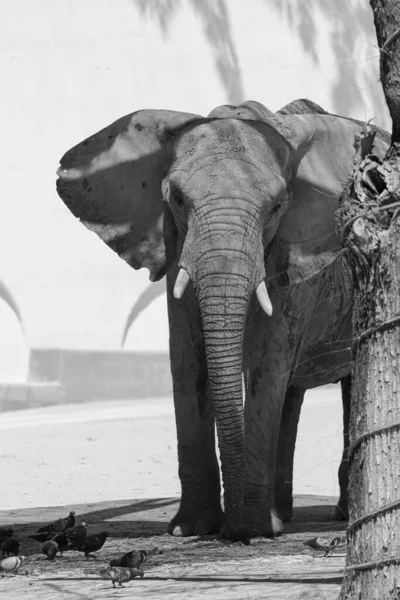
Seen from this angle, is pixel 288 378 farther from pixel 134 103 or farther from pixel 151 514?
pixel 134 103

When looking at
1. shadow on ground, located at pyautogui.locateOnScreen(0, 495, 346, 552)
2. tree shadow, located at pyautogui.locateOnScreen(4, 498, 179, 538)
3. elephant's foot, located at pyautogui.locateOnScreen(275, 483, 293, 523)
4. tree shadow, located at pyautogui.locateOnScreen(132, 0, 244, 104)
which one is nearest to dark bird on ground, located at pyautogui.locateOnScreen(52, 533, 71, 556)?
shadow on ground, located at pyautogui.locateOnScreen(0, 495, 346, 552)

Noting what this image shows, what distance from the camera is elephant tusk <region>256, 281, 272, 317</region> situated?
7.76m

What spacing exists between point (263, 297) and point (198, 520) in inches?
62.6

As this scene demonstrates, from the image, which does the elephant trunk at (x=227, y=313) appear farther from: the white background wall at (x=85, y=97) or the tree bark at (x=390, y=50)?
the white background wall at (x=85, y=97)

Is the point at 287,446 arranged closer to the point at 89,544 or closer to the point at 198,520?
the point at 198,520

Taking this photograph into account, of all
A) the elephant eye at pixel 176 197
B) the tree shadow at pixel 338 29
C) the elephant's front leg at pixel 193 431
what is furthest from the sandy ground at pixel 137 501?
the tree shadow at pixel 338 29

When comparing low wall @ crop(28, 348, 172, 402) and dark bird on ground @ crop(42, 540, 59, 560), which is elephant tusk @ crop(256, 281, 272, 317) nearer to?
dark bird on ground @ crop(42, 540, 59, 560)

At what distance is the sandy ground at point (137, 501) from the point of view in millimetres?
6379

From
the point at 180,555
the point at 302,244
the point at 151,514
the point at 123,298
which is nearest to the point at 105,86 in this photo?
the point at 123,298

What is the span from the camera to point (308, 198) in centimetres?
863

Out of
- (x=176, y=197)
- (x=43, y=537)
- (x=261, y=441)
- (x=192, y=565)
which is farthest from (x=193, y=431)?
(x=192, y=565)

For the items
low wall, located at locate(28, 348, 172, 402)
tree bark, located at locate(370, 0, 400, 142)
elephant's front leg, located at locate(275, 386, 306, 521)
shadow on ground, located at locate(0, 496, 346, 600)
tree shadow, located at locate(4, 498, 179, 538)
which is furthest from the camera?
low wall, located at locate(28, 348, 172, 402)

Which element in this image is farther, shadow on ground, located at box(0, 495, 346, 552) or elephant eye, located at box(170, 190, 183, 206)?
shadow on ground, located at box(0, 495, 346, 552)

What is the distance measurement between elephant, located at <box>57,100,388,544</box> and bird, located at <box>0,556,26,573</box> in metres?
1.23
